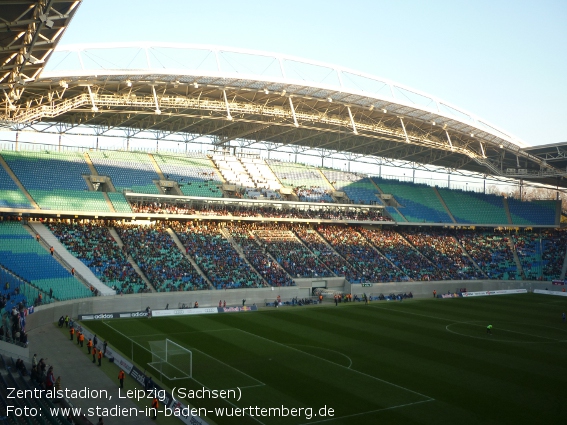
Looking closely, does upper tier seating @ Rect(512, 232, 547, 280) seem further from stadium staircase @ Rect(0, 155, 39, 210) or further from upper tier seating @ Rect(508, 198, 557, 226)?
stadium staircase @ Rect(0, 155, 39, 210)

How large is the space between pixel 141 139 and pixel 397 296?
28.9 metres

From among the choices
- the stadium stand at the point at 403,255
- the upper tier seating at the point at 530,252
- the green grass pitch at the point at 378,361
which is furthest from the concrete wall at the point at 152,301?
the upper tier seating at the point at 530,252

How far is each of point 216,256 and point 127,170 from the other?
504 inches

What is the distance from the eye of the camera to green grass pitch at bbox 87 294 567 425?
19.2 meters

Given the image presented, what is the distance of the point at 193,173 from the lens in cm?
5497

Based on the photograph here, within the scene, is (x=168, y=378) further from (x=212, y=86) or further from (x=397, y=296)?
(x=397, y=296)

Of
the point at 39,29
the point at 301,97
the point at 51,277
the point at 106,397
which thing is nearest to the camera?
the point at 39,29

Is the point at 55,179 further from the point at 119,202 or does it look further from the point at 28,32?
the point at 28,32

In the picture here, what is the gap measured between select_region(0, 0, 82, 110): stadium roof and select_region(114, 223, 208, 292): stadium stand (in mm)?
22308

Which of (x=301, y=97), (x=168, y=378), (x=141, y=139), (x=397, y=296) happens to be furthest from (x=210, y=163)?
(x=168, y=378)

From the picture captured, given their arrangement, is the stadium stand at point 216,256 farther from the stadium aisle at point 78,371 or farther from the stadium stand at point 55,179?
the stadium aisle at point 78,371

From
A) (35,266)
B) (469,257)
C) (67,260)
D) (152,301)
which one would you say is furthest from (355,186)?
(35,266)

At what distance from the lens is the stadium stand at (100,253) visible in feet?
128

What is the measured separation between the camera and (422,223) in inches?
2415
